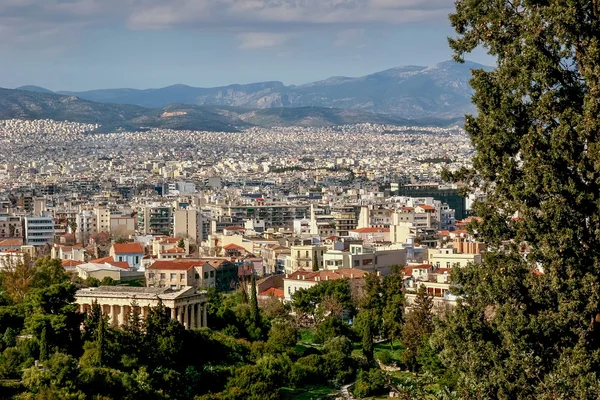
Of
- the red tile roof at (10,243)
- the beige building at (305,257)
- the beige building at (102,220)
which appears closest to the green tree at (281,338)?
the beige building at (305,257)

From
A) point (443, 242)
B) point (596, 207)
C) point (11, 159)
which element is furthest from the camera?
point (11, 159)

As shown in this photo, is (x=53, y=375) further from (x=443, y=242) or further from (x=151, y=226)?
(x=151, y=226)

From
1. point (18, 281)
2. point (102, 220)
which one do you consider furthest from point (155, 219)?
point (18, 281)

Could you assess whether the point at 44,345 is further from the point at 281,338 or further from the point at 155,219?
the point at 155,219

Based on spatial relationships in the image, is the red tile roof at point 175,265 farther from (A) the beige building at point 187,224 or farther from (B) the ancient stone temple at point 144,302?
(A) the beige building at point 187,224

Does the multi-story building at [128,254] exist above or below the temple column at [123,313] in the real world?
below

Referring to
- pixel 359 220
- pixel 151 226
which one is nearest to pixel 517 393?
pixel 359 220
